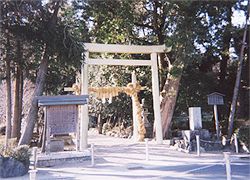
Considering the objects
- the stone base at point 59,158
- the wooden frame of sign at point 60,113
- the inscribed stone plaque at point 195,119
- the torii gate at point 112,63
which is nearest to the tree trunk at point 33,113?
the wooden frame of sign at point 60,113

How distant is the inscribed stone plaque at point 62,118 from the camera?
386 inches

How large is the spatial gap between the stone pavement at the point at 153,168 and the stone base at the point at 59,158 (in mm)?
251

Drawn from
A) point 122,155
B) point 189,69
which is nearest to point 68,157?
point 122,155

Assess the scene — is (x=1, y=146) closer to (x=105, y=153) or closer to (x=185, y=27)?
(x=105, y=153)

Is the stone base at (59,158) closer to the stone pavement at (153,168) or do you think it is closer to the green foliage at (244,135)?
the stone pavement at (153,168)

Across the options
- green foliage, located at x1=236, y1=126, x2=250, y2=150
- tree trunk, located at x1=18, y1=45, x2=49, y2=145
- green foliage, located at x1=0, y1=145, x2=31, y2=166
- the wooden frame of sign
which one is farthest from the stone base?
green foliage, located at x1=236, y1=126, x2=250, y2=150

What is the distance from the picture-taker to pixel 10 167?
739 centimetres

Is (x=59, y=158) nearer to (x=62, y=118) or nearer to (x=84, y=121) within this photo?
(x=62, y=118)

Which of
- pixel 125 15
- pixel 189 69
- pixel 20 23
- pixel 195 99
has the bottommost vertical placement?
pixel 195 99

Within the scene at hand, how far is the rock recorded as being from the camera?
24.1 ft

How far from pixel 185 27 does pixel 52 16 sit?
5.23m

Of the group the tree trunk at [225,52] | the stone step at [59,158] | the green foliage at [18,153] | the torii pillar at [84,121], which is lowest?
the stone step at [59,158]

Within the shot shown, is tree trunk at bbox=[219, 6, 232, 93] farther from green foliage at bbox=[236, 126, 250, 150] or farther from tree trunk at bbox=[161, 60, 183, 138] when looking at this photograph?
green foliage at bbox=[236, 126, 250, 150]

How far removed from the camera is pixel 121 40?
609 inches
